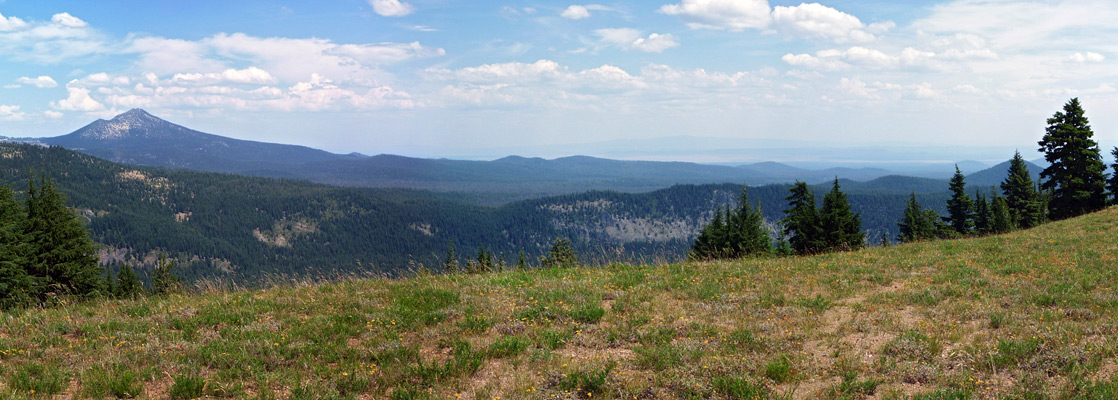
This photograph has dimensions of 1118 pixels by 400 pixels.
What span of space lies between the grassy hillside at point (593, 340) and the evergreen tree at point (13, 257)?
17516 mm

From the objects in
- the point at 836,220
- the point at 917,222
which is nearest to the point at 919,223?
the point at 917,222

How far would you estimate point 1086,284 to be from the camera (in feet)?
38.5

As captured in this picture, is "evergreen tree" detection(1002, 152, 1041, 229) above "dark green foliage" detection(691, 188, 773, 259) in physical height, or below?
above

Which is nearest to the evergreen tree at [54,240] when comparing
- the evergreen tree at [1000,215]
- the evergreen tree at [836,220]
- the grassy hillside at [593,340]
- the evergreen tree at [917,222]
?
the grassy hillside at [593,340]

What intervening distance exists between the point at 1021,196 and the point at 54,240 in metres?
85.8

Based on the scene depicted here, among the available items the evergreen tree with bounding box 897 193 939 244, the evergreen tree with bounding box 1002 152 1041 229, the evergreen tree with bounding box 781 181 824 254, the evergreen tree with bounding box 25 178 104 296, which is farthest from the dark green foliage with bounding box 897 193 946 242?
the evergreen tree with bounding box 25 178 104 296

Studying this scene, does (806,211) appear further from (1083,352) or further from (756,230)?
(1083,352)

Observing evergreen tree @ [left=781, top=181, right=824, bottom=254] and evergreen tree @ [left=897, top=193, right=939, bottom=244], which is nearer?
evergreen tree @ [left=781, top=181, right=824, bottom=254]

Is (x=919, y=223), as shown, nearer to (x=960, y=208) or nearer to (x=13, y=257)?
(x=960, y=208)

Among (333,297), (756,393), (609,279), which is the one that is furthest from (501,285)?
(756,393)

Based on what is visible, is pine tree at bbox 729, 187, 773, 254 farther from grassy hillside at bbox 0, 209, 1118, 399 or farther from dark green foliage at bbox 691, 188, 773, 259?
grassy hillside at bbox 0, 209, 1118, 399

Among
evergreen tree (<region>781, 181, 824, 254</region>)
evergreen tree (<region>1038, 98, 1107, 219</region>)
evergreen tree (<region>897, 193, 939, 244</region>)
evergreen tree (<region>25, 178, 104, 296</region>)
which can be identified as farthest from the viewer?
evergreen tree (<region>897, 193, 939, 244</region>)

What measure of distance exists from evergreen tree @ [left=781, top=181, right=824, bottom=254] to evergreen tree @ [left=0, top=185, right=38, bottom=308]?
50.4 m

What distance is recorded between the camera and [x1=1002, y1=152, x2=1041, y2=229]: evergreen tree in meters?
57.0
